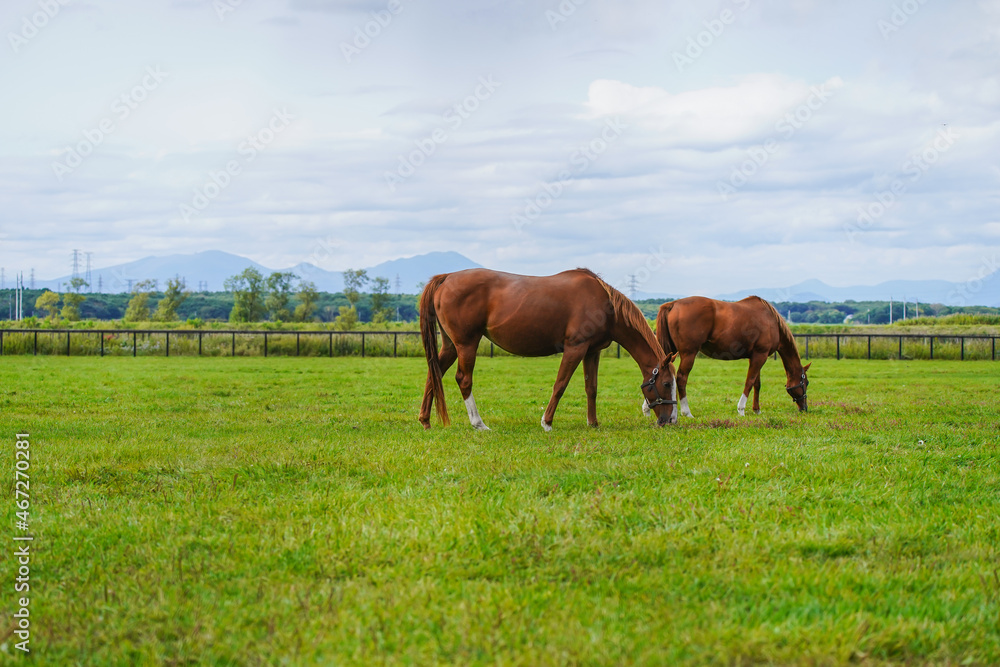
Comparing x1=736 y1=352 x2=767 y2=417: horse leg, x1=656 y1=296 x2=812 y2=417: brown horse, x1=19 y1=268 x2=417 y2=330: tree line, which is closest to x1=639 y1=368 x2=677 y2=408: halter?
x1=656 y1=296 x2=812 y2=417: brown horse

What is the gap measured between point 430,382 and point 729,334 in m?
4.88

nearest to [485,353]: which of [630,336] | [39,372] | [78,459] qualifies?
[39,372]

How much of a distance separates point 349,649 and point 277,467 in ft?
12.4

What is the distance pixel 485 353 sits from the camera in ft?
99.8

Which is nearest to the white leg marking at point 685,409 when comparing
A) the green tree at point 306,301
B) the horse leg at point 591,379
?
the horse leg at point 591,379

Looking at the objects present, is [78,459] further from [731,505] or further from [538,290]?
[731,505]

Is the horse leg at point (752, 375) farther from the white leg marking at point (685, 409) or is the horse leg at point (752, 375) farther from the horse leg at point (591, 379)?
the horse leg at point (591, 379)

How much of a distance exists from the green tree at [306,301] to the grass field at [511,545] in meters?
59.3

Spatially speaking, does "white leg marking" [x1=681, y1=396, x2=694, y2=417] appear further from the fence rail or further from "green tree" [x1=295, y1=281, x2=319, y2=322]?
"green tree" [x1=295, y1=281, x2=319, y2=322]

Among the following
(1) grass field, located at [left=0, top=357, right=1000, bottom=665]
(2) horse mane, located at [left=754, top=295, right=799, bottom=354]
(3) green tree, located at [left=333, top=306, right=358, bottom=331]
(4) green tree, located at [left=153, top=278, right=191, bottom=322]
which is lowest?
(1) grass field, located at [left=0, top=357, right=1000, bottom=665]

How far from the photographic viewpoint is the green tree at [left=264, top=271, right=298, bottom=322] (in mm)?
72000

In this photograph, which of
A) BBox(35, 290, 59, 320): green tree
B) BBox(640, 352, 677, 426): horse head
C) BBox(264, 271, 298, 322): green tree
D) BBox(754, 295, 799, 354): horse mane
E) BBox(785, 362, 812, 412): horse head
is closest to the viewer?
BBox(640, 352, 677, 426): horse head

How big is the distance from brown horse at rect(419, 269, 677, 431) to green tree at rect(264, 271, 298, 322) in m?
64.6

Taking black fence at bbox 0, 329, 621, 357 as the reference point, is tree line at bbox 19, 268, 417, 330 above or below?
above
